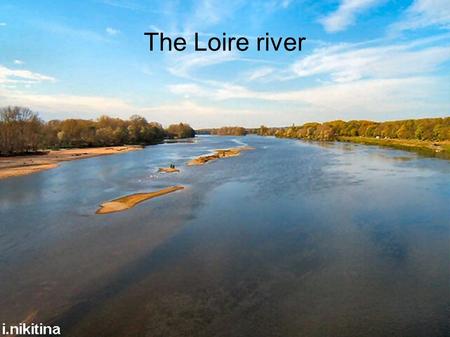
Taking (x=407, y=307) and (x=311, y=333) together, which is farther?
(x=407, y=307)

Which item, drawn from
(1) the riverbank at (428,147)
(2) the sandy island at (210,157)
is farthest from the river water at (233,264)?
(1) the riverbank at (428,147)

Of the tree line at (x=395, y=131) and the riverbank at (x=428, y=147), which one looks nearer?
the riverbank at (x=428, y=147)

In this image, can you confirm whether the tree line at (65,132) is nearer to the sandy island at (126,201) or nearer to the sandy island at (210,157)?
the sandy island at (210,157)

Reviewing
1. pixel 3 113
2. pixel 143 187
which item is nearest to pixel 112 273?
pixel 143 187

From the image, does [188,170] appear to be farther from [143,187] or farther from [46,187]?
[46,187]

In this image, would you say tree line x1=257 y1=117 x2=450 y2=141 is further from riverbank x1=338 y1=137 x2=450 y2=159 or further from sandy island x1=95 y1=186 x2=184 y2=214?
sandy island x1=95 y1=186 x2=184 y2=214

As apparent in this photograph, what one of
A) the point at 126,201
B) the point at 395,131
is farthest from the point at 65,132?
the point at 395,131

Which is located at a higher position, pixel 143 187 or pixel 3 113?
pixel 3 113
